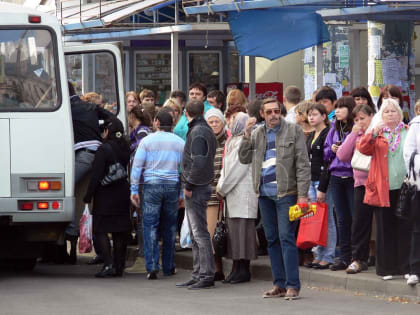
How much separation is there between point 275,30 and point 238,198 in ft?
23.5

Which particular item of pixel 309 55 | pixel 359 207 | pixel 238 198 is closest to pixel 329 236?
pixel 359 207

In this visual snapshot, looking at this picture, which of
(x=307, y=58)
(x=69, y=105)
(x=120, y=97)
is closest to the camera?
(x=69, y=105)

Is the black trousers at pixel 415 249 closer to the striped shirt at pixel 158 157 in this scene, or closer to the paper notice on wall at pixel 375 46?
the striped shirt at pixel 158 157

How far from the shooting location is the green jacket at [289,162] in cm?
984

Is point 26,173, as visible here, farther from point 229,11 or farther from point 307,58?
point 307,58

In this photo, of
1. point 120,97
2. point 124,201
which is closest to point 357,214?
point 124,201

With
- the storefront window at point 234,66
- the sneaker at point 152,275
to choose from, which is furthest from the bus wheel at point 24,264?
the storefront window at point 234,66

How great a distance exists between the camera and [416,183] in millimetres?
9930

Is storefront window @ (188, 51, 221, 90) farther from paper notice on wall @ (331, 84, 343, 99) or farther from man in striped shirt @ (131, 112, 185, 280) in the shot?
man in striped shirt @ (131, 112, 185, 280)

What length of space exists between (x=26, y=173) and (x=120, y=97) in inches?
104

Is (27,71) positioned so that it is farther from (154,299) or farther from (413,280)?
(413,280)

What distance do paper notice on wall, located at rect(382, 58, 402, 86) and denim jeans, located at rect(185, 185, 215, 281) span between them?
8.76 m

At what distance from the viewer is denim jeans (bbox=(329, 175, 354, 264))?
11234 millimetres

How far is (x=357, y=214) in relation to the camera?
10.9 metres
